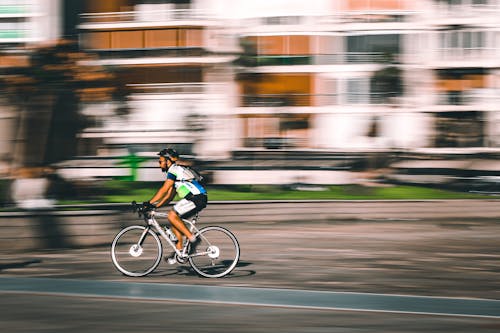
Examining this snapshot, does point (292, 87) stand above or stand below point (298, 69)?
below

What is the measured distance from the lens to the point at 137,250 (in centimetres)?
1380

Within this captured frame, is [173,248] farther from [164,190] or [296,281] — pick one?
[296,281]

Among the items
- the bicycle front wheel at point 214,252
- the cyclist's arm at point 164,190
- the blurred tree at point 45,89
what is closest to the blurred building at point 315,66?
the blurred tree at point 45,89

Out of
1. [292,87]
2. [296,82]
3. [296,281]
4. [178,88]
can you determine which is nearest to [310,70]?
[296,82]

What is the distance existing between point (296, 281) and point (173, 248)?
1.71 m

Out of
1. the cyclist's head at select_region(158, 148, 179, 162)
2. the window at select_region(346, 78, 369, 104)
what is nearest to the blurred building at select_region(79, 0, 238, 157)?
the window at select_region(346, 78, 369, 104)

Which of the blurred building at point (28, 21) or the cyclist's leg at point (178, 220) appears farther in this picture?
the blurred building at point (28, 21)

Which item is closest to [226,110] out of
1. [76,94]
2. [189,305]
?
[76,94]

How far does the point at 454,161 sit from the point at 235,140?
9.15 meters

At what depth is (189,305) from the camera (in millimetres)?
10789

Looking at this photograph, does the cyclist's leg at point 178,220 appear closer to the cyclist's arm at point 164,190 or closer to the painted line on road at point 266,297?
the cyclist's arm at point 164,190

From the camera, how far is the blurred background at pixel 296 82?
1511 inches

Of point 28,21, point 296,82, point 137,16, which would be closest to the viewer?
point 28,21

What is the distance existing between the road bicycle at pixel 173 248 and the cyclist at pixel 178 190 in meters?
0.21
